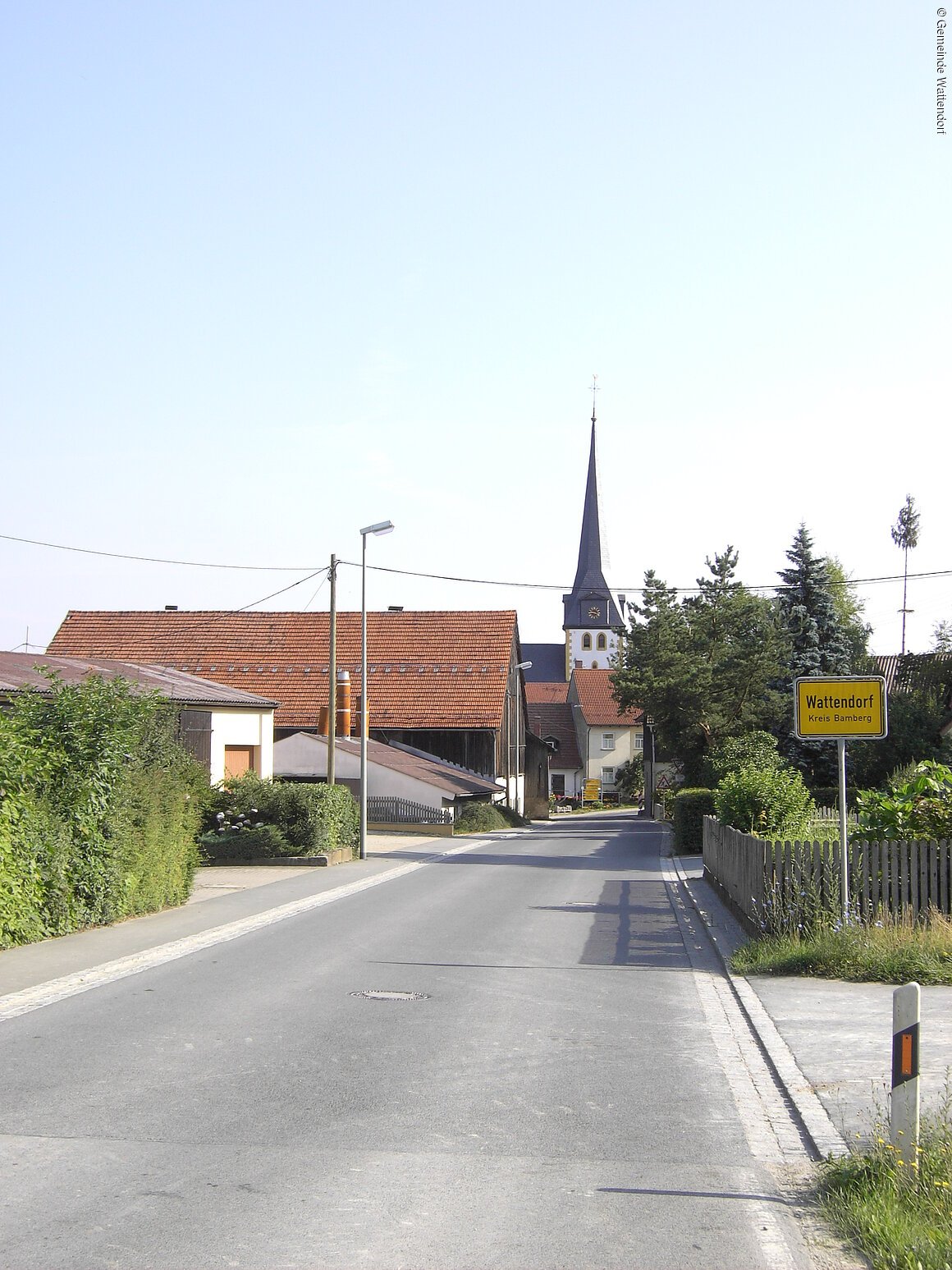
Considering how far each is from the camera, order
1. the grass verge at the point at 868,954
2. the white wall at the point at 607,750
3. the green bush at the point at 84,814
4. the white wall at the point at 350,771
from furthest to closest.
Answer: the white wall at the point at 607,750, the white wall at the point at 350,771, the green bush at the point at 84,814, the grass verge at the point at 868,954

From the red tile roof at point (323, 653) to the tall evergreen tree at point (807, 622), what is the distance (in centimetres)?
1522

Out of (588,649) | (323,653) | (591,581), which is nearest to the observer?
(323,653)

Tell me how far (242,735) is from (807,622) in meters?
22.7

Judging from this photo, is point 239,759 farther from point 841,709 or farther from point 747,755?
point 841,709

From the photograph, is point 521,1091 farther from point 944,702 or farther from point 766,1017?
point 944,702

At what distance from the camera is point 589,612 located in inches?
5359

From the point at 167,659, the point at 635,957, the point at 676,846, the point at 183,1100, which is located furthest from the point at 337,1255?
the point at 167,659

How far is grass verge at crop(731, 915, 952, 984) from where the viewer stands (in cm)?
1162

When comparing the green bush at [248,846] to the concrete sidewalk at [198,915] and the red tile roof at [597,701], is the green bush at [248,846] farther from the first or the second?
the red tile roof at [597,701]

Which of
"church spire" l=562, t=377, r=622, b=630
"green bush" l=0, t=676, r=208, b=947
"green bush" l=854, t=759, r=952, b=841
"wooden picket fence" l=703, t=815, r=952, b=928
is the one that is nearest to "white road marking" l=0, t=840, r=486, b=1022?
"green bush" l=0, t=676, r=208, b=947

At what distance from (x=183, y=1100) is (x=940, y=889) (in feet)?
29.1

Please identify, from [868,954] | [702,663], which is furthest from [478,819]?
[868,954]

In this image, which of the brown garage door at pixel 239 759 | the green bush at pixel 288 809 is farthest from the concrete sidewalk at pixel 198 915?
the brown garage door at pixel 239 759

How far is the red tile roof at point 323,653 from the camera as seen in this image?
57906 mm
